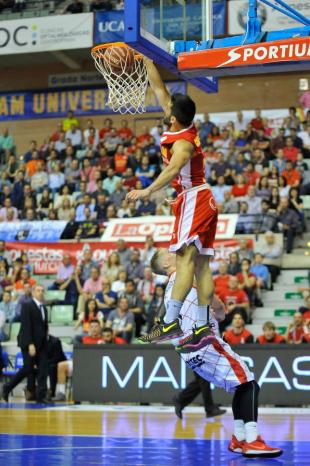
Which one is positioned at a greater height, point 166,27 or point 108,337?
point 166,27

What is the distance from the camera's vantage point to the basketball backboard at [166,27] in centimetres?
830

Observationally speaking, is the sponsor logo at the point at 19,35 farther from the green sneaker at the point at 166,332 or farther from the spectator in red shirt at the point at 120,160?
the green sneaker at the point at 166,332

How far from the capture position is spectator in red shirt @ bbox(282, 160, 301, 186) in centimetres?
2175

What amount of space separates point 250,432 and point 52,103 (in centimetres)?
2467

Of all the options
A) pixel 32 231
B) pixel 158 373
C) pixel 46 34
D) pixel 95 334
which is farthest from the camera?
pixel 46 34


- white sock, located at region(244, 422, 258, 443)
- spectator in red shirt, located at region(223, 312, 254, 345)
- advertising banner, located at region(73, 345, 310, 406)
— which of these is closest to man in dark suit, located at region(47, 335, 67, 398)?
advertising banner, located at region(73, 345, 310, 406)

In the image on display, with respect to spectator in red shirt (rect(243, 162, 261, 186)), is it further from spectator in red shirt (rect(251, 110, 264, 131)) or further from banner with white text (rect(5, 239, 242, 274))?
banner with white text (rect(5, 239, 242, 274))

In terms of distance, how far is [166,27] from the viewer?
9.05 metres

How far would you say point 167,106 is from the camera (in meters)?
8.43

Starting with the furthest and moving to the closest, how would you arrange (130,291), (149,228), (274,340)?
(149,228) < (130,291) < (274,340)

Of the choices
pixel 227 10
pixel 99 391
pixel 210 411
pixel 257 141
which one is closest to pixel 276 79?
pixel 257 141

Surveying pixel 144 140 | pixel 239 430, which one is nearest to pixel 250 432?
pixel 239 430

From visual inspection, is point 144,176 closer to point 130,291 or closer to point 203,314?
point 130,291

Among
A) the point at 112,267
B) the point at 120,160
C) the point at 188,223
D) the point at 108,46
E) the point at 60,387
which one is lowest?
the point at 60,387
